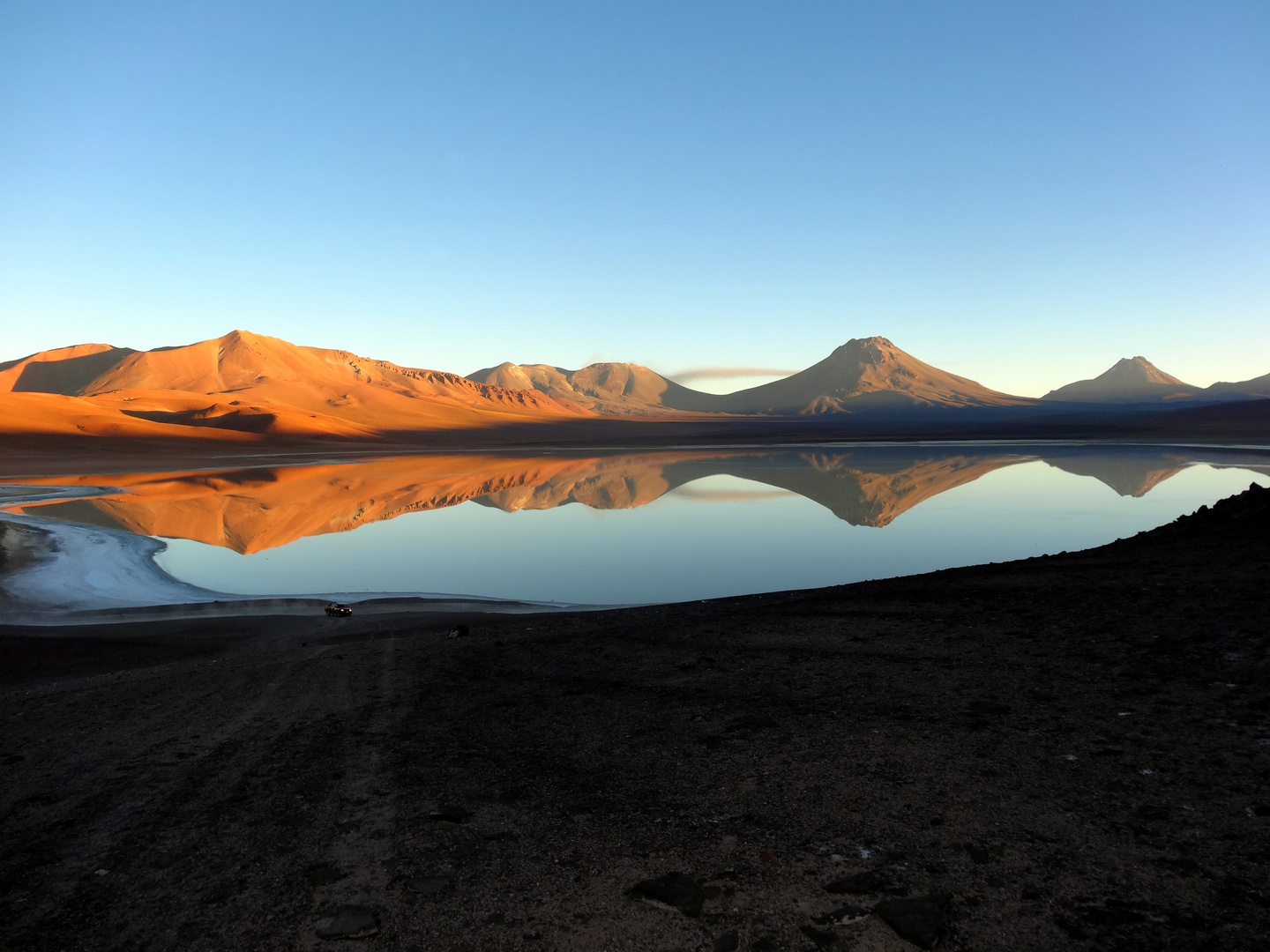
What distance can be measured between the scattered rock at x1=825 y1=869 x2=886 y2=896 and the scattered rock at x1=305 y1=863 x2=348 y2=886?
187 cm

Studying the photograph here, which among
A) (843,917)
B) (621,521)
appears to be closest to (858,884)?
(843,917)

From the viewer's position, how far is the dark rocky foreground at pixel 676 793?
262cm

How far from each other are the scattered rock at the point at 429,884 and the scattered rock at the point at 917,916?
158cm

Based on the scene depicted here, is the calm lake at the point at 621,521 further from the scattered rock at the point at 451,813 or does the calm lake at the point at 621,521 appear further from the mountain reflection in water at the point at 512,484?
the scattered rock at the point at 451,813

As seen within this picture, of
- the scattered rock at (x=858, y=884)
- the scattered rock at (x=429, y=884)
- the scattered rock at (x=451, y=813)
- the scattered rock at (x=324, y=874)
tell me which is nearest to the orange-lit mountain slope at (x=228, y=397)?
the scattered rock at (x=451, y=813)

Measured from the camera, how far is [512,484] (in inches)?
1236

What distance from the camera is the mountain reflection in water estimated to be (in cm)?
2003

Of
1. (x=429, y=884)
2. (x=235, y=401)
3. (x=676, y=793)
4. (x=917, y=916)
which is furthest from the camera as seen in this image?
(x=235, y=401)

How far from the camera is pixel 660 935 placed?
255 cm

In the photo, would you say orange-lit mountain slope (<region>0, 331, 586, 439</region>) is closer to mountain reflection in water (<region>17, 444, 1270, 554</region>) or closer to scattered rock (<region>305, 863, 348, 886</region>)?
mountain reflection in water (<region>17, 444, 1270, 554</region>)

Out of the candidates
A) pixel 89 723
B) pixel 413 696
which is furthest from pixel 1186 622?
pixel 89 723

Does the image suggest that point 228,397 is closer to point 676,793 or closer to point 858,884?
point 676,793

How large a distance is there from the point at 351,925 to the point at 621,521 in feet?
56.5

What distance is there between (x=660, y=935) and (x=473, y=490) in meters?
26.9
